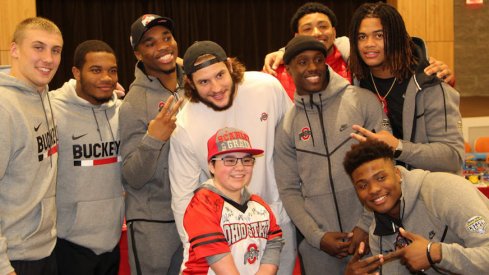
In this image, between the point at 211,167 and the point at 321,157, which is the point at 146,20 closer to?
the point at 211,167

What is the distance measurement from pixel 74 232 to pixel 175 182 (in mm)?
684

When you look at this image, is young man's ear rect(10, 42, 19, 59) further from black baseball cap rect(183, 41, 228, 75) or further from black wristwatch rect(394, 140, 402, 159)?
black wristwatch rect(394, 140, 402, 159)

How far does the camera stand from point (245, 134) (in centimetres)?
296

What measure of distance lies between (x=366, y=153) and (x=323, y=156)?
40cm

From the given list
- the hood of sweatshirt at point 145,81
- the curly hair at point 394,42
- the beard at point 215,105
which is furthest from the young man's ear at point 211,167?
the curly hair at point 394,42

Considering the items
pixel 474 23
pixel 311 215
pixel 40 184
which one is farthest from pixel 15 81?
pixel 474 23

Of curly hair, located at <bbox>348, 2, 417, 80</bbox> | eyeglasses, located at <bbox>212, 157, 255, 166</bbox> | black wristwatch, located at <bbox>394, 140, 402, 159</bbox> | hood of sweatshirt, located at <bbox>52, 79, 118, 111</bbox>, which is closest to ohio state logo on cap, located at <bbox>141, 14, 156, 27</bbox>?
hood of sweatshirt, located at <bbox>52, 79, 118, 111</bbox>

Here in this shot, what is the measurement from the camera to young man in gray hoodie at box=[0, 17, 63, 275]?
2777 millimetres

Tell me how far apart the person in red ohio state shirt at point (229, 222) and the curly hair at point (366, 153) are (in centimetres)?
44

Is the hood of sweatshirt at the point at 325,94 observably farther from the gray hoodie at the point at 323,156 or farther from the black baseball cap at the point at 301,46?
the black baseball cap at the point at 301,46

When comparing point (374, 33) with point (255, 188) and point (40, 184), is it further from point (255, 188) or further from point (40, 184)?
point (40, 184)

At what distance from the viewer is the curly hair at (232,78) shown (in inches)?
124

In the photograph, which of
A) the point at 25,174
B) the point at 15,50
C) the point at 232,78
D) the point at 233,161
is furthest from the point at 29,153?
the point at 232,78

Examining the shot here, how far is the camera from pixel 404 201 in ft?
9.00
